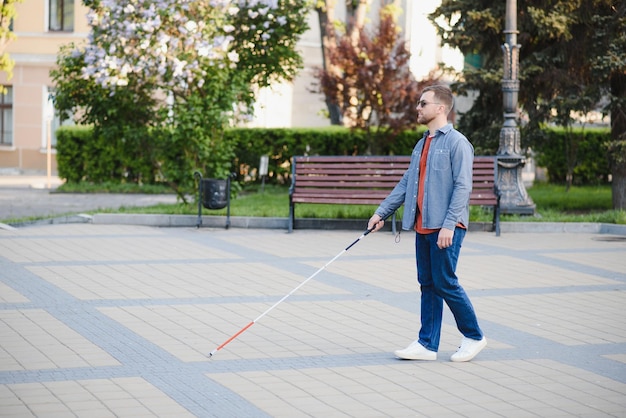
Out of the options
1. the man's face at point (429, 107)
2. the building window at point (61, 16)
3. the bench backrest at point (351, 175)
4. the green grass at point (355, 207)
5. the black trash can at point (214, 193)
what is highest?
the building window at point (61, 16)

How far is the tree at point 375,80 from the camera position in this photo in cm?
2283

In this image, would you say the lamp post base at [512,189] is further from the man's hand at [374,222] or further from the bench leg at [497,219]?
the man's hand at [374,222]

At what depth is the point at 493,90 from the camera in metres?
19.4

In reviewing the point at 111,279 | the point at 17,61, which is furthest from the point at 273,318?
the point at 17,61

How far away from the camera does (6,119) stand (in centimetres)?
3388

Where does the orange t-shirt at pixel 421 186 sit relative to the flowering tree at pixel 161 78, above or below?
below

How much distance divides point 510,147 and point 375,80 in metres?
6.52

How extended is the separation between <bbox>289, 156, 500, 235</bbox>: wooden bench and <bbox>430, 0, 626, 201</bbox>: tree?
3.68 meters

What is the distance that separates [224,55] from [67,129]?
9812 mm

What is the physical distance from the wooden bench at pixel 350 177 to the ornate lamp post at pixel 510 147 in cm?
143

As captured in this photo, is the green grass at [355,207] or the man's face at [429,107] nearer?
the man's face at [429,107]

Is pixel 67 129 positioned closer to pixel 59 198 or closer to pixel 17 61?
pixel 59 198

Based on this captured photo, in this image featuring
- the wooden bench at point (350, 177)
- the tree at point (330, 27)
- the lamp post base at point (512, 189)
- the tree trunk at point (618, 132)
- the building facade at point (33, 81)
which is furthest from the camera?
the building facade at point (33, 81)

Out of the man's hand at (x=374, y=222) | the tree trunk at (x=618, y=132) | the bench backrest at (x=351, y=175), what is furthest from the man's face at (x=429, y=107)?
the tree trunk at (x=618, y=132)
